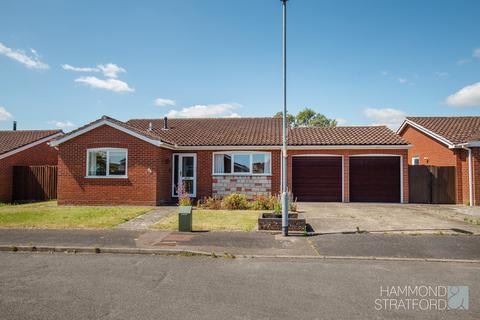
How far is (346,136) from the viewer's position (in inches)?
661

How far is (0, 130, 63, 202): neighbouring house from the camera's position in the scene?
53.5 ft

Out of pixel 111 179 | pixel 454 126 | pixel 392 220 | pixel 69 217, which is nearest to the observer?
pixel 392 220

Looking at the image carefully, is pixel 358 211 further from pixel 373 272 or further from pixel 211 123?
pixel 211 123

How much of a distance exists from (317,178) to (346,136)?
3031mm

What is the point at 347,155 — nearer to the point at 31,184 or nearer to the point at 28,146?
the point at 31,184

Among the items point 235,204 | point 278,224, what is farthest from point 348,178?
point 278,224

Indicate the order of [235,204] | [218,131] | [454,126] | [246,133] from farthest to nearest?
[218,131], [454,126], [246,133], [235,204]

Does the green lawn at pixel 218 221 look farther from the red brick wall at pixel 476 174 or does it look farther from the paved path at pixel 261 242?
the red brick wall at pixel 476 174

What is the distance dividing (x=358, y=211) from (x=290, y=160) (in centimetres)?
468

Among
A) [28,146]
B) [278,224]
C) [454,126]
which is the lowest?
[278,224]

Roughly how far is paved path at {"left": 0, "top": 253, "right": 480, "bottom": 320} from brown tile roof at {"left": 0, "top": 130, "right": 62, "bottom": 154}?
47.0ft

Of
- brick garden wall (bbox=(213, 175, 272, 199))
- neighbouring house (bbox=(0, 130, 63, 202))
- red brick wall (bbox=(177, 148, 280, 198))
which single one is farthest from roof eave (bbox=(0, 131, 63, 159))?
brick garden wall (bbox=(213, 175, 272, 199))

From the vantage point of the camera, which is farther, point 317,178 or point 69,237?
point 317,178

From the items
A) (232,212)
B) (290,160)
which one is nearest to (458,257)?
(232,212)
